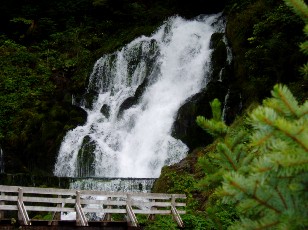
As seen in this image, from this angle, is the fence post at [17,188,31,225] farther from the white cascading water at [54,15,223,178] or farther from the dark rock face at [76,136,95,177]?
the dark rock face at [76,136,95,177]

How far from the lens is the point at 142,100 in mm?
30250

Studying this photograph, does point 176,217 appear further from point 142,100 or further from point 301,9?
point 142,100

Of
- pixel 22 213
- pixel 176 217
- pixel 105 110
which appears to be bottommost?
pixel 176 217

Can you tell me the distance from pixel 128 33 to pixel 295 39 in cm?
2038

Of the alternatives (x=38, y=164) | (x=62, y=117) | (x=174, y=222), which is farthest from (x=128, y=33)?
(x=174, y=222)

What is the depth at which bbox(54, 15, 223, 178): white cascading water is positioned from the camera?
26.2 m

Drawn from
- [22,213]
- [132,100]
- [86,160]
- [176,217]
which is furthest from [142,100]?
[22,213]

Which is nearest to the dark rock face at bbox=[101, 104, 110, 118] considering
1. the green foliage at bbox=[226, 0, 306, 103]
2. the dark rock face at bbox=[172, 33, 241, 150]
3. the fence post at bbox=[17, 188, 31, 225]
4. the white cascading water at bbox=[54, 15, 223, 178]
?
the white cascading water at bbox=[54, 15, 223, 178]

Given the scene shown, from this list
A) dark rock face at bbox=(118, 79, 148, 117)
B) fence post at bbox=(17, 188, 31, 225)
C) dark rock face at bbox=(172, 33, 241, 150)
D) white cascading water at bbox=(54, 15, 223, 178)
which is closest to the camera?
fence post at bbox=(17, 188, 31, 225)

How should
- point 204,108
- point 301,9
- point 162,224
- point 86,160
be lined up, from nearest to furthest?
point 301,9
point 162,224
point 204,108
point 86,160

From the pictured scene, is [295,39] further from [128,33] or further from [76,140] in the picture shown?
[128,33]

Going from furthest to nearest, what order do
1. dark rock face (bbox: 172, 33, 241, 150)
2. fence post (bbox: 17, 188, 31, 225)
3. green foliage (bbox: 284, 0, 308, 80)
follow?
dark rock face (bbox: 172, 33, 241, 150)
fence post (bbox: 17, 188, 31, 225)
green foliage (bbox: 284, 0, 308, 80)

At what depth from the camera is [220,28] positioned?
111 ft

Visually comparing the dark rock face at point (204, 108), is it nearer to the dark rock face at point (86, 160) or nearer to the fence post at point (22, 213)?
the dark rock face at point (86, 160)
